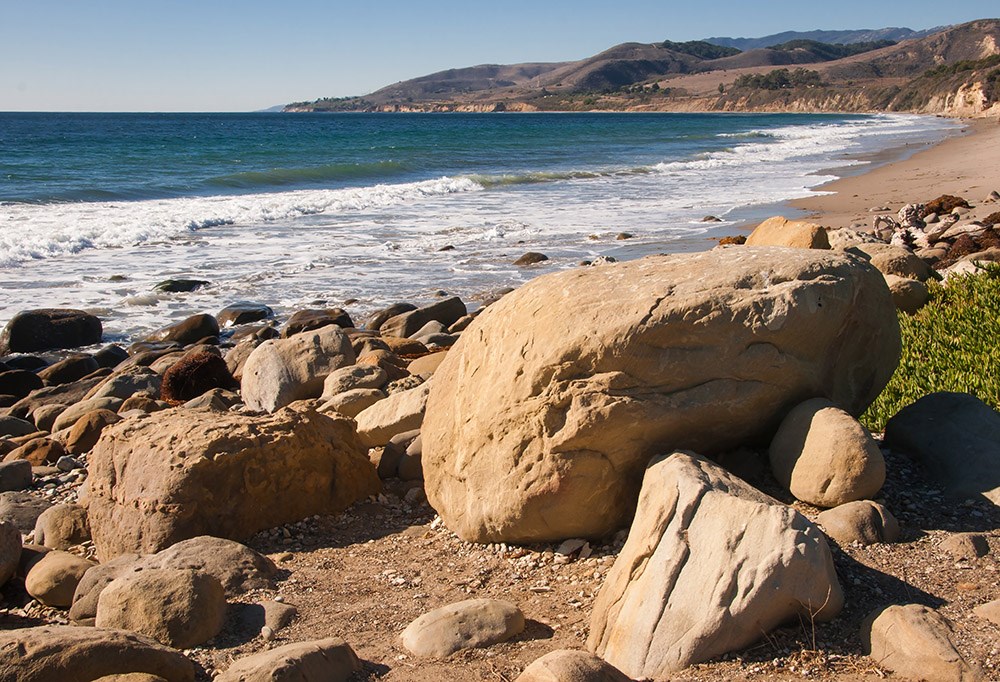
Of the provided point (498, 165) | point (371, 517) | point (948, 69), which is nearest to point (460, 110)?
point (948, 69)

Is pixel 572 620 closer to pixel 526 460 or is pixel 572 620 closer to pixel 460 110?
pixel 526 460

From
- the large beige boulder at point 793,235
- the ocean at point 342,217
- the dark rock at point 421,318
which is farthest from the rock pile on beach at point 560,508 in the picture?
the ocean at point 342,217

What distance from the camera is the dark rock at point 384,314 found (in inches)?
473

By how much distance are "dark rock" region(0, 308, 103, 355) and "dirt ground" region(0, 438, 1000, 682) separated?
7.32 metres

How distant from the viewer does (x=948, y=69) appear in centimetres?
9662

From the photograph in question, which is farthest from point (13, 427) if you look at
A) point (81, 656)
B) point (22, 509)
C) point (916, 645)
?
point (916, 645)

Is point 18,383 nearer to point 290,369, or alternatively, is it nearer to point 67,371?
point 67,371

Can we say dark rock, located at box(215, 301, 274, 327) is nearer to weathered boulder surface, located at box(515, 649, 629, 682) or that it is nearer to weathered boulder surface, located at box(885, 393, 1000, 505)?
weathered boulder surface, located at box(885, 393, 1000, 505)

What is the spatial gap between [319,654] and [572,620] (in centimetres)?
117

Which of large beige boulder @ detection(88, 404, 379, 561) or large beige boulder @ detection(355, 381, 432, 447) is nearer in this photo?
large beige boulder @ detection(88, 404, 379, 561)

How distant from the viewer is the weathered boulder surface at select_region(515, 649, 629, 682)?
3223 millimetres

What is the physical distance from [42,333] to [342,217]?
11491 millimetres

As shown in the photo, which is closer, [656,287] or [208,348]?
[656,287]

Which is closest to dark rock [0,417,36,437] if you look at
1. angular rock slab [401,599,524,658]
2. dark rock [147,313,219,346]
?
dark rock [147,313,219,346]
